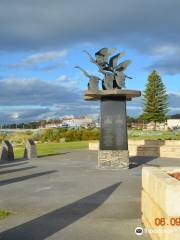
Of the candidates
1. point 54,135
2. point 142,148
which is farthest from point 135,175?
point 54,135

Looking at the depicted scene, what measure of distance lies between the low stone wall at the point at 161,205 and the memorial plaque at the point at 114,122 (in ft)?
32.8

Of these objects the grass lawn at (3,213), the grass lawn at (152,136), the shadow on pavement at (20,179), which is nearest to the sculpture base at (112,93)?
the shadow on pavement at (20,179)

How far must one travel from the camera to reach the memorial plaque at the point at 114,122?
1841 cm

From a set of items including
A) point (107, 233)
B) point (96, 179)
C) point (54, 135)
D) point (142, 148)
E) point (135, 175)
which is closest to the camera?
point (107, 233)

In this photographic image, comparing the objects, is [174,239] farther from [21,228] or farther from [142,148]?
[142,148]

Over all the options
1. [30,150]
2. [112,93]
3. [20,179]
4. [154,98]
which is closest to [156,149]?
[30,150]

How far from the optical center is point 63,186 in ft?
45.6

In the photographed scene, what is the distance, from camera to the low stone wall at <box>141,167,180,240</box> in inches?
240

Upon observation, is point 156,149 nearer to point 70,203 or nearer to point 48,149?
point 48,149

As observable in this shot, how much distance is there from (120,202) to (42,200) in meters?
1.98

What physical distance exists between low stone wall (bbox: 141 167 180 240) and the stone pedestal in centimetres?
1001

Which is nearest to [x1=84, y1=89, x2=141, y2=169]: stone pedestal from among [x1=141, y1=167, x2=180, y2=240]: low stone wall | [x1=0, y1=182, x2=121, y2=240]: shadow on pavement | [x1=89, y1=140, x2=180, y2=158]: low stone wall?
[x1=0, y1=182, x2=121, y2=240]: shadow on pavement

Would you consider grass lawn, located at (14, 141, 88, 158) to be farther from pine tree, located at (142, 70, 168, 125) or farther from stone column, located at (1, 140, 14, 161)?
pine tree, located at (142, 70, 168, 125)

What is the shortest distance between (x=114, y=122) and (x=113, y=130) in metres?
0.33
